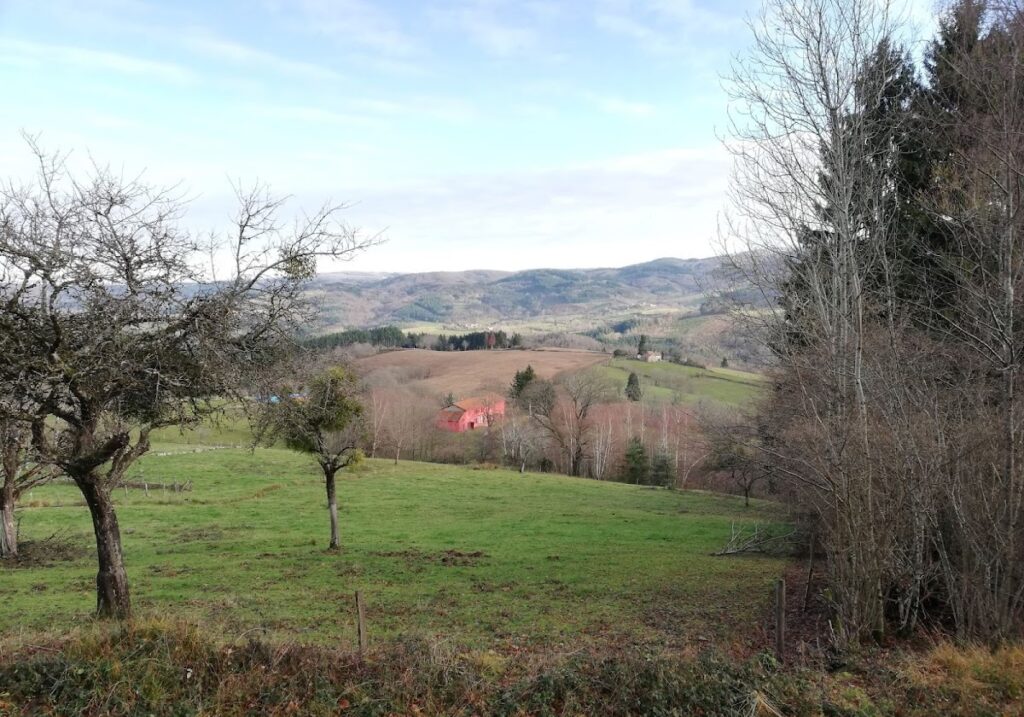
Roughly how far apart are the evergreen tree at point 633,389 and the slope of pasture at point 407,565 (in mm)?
43524

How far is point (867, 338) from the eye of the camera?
11.6m

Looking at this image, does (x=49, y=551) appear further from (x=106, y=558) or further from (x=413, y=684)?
(x=413, y=684)

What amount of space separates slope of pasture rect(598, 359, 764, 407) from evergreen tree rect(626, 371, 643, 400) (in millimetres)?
1348

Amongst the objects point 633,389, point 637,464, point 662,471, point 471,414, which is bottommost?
point 662,471

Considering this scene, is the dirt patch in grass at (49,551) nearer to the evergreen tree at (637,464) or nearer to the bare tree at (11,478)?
the bare tree at (11,478)

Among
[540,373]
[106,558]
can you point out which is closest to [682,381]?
[540,373]

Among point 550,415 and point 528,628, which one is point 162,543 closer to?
point 528,628

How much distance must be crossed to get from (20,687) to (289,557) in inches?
561

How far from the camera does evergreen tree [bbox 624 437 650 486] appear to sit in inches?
2173

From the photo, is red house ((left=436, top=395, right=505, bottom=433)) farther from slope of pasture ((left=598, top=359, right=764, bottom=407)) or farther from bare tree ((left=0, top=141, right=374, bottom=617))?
bare tree ((left=0, top=141, right=374, bottom=617))

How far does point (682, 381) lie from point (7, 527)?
282 feet

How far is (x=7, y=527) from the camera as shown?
18.6m

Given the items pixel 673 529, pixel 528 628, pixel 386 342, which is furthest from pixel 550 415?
pixel 386 342

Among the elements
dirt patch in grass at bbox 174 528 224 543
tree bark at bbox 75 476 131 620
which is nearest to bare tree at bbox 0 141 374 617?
tree bark at bbox 75 476 131 620
